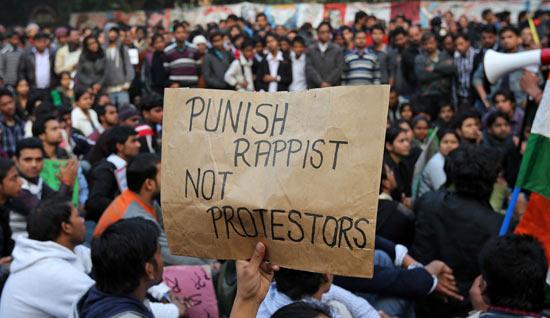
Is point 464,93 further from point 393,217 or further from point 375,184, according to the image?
point 375,184

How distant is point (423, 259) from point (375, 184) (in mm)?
2273

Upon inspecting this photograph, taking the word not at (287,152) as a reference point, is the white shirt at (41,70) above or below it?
below

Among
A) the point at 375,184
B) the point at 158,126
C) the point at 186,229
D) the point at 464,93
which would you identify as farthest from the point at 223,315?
the point at 464,93

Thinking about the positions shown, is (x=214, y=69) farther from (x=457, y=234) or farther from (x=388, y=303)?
(x=388, y=303)

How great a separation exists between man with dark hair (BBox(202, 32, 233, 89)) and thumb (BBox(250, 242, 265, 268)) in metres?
10.5

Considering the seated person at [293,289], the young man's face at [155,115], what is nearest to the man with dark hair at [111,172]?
the young man's face at [155,115]

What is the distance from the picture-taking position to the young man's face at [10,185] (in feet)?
17.2

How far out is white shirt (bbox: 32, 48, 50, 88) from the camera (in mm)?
14051

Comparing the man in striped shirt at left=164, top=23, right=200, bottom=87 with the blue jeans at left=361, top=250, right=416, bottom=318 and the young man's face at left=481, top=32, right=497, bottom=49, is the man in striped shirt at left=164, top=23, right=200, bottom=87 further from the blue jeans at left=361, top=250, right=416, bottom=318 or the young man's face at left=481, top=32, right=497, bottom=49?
the blue jeans at left=361, top=250, right=416, bottom=318

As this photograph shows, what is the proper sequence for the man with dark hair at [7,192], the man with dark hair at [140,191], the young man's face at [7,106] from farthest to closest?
1. the young man's face at [7,106]
2. the man with dark hair at [7,192]
3. the man with dark hair at [140,191]

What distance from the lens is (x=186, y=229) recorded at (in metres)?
2.57

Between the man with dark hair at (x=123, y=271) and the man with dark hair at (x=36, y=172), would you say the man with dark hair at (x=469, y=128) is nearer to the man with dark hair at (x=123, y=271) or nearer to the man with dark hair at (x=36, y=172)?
the man with dark hair at (x=36, y=172)

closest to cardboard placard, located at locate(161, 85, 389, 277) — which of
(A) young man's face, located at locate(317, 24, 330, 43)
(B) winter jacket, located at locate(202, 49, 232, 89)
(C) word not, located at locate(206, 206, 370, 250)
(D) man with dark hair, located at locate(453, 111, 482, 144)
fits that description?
(C) word not, located at locate(206, 206, 370, 250)

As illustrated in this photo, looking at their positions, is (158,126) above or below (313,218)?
below
